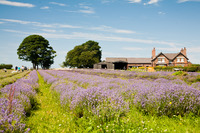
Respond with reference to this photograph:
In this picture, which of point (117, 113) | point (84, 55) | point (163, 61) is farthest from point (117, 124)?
point (163, 61)

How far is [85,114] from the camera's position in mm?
4480

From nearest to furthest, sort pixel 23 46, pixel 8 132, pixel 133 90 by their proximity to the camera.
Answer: pixel 8 132, pixel 133 90, pixel 23 46

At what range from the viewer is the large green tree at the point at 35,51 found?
2126 inches

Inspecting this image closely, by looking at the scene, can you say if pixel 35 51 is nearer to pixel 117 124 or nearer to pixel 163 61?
pixel 163 61

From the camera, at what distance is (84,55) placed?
57031mm

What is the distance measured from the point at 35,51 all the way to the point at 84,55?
16.8 meters

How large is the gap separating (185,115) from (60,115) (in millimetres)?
3732

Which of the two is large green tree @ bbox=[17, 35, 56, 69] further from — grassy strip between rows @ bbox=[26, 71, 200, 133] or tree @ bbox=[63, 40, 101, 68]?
grassy strip between rows @ bbox=[26, 71, 200, 133]

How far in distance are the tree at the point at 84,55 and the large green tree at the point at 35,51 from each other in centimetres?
1040

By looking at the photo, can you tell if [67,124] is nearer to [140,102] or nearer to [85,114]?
[85,114]

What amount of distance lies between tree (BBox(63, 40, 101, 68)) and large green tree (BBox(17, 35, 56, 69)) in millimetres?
10404

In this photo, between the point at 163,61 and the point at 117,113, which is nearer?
the point at 117,113

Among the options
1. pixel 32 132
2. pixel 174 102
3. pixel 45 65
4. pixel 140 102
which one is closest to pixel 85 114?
pixel 32 132

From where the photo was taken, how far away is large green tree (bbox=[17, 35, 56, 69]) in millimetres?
54009
